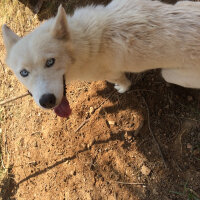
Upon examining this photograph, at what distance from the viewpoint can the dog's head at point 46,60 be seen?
2.37m

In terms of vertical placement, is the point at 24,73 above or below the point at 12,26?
above

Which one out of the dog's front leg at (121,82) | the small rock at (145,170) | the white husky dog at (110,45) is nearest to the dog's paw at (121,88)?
the dog's front leg at (121,82)

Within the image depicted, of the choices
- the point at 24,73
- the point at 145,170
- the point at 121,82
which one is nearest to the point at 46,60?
the point at 24,73

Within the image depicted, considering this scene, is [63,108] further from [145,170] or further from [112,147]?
[145,170]

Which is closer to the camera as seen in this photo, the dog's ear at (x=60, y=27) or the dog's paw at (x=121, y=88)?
the dog's ear at (x=60, y=27)

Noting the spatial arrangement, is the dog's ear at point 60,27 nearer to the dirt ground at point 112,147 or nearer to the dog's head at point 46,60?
the dog's head at point 46,60

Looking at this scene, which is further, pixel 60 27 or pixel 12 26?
pixel 12 26

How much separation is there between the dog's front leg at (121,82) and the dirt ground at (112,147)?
0.41 feet

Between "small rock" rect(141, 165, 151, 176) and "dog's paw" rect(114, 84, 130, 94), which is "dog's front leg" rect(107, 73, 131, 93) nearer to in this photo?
"dog's paw" rect(114, 84, 130, 94)

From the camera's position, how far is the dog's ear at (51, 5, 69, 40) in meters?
2.38

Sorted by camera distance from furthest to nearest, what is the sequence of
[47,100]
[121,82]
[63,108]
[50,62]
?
[121,82] < [63,108] < [50,62] < [47,100]

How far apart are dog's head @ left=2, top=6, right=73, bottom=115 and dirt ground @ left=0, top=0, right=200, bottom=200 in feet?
4.96

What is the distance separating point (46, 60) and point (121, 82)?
1.49m

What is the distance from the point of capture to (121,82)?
354cm
